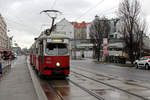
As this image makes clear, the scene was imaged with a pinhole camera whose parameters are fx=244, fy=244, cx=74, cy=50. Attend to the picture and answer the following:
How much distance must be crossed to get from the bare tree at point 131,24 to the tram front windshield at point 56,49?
62.3 feet

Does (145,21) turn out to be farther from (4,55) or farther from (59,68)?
(4,55)

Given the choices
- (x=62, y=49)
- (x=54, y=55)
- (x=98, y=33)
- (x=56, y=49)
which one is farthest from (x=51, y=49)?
(x=98, y=33)

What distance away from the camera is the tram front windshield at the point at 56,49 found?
15438mm

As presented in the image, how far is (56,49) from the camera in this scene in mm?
15586

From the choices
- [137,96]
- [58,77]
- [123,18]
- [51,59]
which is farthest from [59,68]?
Result: [123,18]

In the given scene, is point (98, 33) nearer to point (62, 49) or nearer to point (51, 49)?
point (62, 49)

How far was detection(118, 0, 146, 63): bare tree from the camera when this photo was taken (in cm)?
3289

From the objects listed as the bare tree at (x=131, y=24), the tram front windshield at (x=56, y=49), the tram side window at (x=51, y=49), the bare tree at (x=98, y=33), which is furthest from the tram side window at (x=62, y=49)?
the bare tree at (x=98, y=33)

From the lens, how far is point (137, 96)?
31.3 ft

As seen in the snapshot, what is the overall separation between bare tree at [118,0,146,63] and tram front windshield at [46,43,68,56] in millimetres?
18992

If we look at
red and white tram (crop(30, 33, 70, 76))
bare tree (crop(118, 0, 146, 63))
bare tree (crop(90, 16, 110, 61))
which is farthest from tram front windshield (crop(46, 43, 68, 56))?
bare tree (crop(90, 16, 110, 61))

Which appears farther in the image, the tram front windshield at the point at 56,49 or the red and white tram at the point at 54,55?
the tram front windshield at the point at 56,49

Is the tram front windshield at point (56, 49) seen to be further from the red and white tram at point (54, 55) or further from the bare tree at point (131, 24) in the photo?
the bare tree at point (131, 24)

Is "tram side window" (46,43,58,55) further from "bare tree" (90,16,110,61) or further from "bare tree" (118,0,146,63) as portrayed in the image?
"bare tree" (90,16,110,61)
